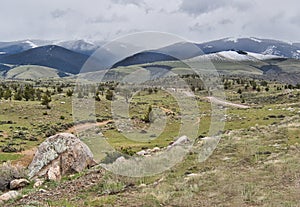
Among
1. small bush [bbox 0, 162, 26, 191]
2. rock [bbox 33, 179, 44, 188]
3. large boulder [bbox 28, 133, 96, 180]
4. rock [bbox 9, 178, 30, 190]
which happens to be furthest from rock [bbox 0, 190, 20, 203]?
large boulder [bbox 28, 133, 96, 180]

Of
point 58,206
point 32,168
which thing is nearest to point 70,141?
point 32,168

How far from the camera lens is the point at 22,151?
36.1 m

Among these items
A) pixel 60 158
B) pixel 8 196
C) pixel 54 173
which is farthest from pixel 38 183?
pixel 60 158

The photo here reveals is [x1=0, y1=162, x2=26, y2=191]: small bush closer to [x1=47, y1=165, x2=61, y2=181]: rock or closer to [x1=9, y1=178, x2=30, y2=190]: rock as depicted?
[x1=9, y1=178, x2=30, y2=190]: rock

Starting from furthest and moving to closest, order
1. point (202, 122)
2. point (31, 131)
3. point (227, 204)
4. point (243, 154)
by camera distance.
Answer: point (202, 122) < point (31, 131) < point (243, 154) < point (227, 204)

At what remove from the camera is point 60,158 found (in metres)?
23.8

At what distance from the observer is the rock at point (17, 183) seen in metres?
21.1

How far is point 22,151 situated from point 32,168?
13287mm

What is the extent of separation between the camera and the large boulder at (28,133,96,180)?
23.4 m

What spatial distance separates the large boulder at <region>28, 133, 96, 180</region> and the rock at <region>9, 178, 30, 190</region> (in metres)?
1.66

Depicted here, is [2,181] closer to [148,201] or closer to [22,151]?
[148,201]

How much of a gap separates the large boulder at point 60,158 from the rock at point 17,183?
1663 mm

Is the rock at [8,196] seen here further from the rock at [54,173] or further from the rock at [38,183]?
the rock at [54,173]

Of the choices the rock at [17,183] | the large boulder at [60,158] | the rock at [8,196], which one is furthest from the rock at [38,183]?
the rock at [8,196]
